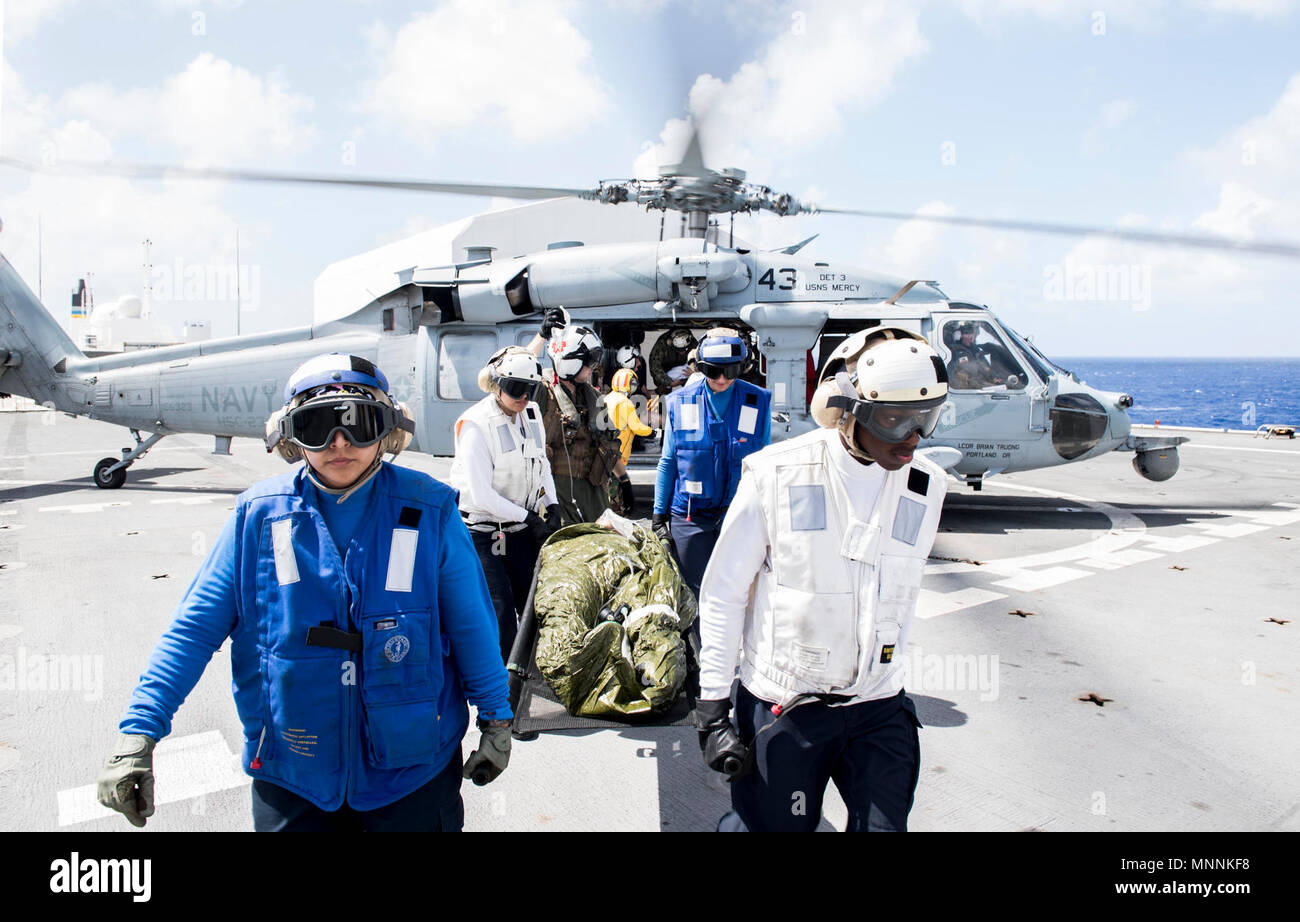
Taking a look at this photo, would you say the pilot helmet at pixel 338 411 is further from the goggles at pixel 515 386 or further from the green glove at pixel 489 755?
the goggles at pixel 515 386

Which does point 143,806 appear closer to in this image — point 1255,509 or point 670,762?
point 670,762

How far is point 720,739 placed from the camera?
7.47 feet

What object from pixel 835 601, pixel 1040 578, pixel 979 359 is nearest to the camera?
pixel 835 601

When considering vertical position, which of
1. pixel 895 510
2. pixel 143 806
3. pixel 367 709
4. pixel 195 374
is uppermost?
pixel 195 374

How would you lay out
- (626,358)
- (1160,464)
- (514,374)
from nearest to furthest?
(514,374) → (626,358) → (1160,464)

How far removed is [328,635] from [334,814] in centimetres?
43

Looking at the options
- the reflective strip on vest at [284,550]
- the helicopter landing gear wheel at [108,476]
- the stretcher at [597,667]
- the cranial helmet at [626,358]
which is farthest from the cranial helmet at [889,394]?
the helicopter landing gear wheel at [108,476]

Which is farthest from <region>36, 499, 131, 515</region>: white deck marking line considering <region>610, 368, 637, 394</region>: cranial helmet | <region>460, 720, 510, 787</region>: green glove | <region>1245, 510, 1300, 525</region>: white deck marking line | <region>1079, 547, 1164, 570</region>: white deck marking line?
<region>1245, 510, 1300, 525</region>: white deck marking line

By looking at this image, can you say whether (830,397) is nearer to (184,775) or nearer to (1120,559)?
(184,775)

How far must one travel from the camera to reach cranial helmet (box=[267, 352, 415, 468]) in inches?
78.5

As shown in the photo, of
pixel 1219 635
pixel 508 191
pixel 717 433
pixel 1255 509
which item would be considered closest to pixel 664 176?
pixel 508 191

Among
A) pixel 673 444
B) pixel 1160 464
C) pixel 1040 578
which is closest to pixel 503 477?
pixel 673 444
